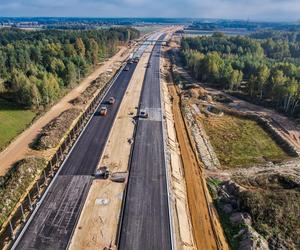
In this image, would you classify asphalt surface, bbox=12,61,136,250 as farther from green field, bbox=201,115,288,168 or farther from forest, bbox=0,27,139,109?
green field, bbox=201,115,288,168

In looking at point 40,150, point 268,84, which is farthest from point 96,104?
point 268,84

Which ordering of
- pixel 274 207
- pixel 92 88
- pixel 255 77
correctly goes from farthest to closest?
pixel 255 77
pixel 92 88
pixel 274 207

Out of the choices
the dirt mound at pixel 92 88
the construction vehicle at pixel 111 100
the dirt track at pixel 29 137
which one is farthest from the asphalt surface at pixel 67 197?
the dirt mound at pixel 92 88

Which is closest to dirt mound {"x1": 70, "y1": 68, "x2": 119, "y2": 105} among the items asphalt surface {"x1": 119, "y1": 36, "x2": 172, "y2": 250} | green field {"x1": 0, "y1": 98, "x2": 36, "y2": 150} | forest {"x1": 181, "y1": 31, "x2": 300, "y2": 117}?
green field {"x1": 0, "y1": 98, "x2": 36, "y2": 150}

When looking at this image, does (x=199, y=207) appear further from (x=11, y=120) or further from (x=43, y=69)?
(x=43, y=69)

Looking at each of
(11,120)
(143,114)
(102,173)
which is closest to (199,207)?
(102,173)

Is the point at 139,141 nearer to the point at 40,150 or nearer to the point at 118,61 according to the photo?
the point at 40,150

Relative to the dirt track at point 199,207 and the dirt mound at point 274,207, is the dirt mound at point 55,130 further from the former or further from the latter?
the dirt mound at point 274,207
